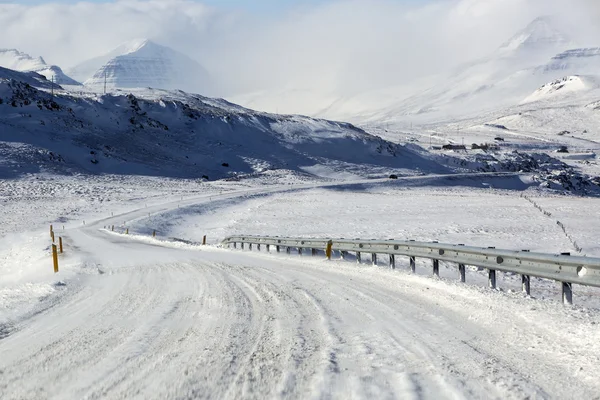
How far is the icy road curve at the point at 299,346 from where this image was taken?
471cm

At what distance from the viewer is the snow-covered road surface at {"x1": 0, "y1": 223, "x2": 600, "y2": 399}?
4715mm

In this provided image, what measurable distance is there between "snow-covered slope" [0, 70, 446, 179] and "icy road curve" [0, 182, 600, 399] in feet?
239

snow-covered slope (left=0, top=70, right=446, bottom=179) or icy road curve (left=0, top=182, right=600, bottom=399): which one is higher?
snow-covered slope (left=0, top=70, right=446, bottom=179)

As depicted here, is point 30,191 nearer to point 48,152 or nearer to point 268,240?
point 48,152

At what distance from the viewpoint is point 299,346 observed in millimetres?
6070

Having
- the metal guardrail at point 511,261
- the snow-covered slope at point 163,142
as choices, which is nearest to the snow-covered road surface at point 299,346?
the metal guardrail at point 511,261

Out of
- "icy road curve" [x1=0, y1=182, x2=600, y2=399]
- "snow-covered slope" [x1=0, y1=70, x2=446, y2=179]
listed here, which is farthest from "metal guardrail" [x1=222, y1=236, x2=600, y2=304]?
"snow-covered slope" [x1=0, y1=70, x2=446, y2=179]

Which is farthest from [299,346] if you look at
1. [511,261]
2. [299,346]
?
[511,261]

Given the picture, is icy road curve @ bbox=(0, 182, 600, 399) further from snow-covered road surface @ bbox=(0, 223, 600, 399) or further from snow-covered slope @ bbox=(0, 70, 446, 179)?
snow-covered slope @ bbox=(0, 70, 446, 179)

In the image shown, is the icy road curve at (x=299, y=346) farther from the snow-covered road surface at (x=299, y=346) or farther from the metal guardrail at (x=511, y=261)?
the metal guardrail at (x=511, y=261)

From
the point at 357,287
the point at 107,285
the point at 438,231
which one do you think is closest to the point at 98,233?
the point at 438,231

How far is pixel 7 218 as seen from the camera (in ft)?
153

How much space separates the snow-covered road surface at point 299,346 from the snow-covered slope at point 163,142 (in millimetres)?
73047

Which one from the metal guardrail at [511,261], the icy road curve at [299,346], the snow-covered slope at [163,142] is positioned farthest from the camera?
the snow-covered slope at [163,142]
